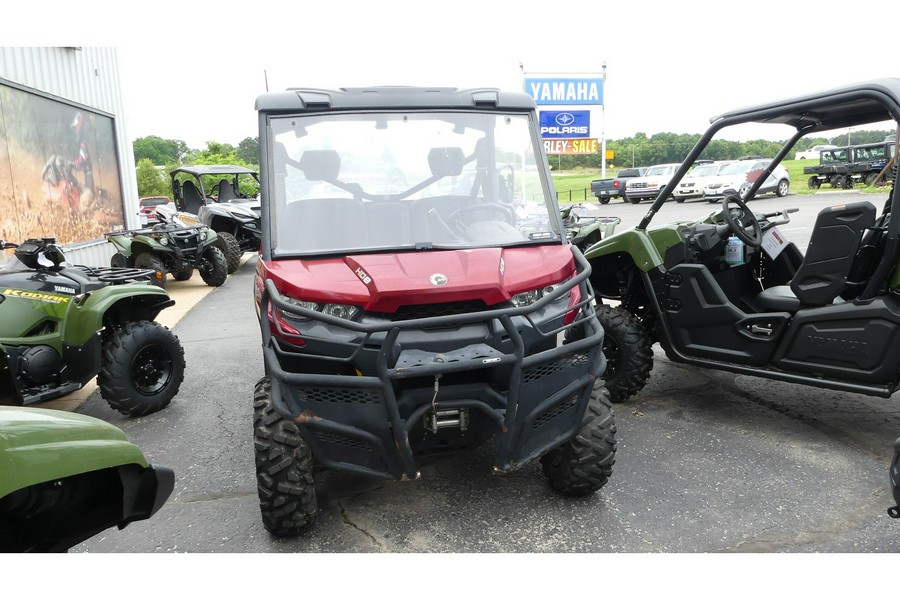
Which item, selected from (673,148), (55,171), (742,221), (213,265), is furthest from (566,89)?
(742,221)

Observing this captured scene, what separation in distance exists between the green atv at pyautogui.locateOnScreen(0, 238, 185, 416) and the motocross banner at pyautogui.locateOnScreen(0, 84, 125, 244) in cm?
489

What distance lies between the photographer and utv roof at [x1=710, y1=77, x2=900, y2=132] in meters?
3.38

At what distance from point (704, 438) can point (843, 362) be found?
91cm

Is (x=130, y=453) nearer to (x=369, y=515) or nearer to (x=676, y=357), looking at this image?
(x=369, y=515)

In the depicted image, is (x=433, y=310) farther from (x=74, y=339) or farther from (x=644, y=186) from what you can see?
(x=644, y=186)

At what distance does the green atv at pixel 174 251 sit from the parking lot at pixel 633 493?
5735 millimetres

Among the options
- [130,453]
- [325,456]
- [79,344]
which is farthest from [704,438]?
[79,344]

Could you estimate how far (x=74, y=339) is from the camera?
14.4 ft

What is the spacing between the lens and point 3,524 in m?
1.78

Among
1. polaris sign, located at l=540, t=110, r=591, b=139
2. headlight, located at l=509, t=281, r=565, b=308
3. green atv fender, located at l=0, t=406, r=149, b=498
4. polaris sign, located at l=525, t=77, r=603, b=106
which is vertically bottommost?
green atv fender, located at l=0, t=406, r=149, b=498

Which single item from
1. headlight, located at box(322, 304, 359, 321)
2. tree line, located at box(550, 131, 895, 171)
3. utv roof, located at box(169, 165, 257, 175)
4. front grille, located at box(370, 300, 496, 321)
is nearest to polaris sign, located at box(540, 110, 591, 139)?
tree line, located at box(550, 131, 895, 171)

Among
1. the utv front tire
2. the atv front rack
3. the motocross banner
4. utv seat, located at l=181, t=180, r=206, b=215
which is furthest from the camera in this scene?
utv seat, located at l=181, t=180, r=206, b=215

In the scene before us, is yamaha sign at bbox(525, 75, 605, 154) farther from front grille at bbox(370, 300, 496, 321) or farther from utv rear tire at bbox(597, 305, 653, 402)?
front grille at bbox(370, 300, 496, 321)

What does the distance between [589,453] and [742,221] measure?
2575mm
